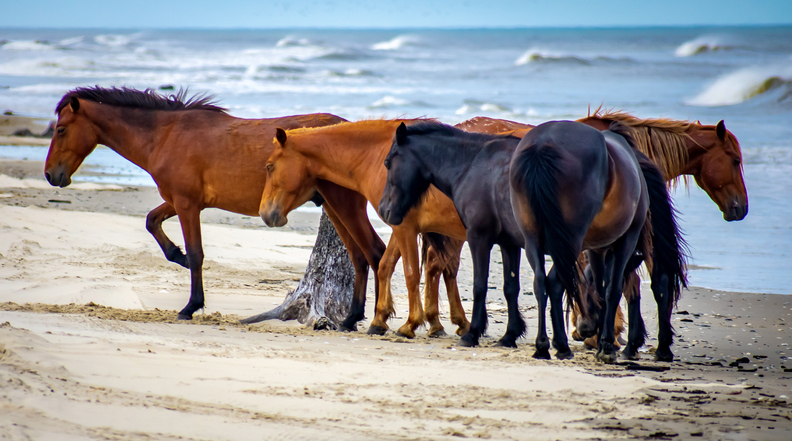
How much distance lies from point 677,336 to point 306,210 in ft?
25.3

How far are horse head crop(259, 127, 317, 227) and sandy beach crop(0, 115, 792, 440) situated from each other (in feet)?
3.12

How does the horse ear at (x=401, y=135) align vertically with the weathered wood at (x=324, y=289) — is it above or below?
above

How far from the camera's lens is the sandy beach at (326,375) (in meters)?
3.59

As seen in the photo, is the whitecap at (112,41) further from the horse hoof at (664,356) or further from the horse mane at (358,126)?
the horse hoof at (664,356)

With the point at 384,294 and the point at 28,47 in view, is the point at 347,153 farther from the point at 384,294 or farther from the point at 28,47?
the point at 28,47

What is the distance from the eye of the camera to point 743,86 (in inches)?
1394

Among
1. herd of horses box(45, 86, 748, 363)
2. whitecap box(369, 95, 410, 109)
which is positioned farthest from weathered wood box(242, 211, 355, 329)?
whitecap box(369, 95, 410, 109)

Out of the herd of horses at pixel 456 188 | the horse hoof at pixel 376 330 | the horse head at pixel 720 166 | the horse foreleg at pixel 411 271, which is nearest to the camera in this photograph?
the herd of horses at pixel 456 188

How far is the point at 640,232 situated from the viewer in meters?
5.86

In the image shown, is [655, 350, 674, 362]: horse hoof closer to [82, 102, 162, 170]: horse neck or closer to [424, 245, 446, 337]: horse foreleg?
[424, 245, 446, 337]: horse foreleg

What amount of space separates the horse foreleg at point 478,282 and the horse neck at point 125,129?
10.4 feet

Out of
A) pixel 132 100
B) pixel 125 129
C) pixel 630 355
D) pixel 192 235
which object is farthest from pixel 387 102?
pixel 630 355

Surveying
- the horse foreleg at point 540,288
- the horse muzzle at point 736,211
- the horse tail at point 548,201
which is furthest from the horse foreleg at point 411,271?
the horse muzzle at point 736,211

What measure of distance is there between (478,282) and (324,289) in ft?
5.73
